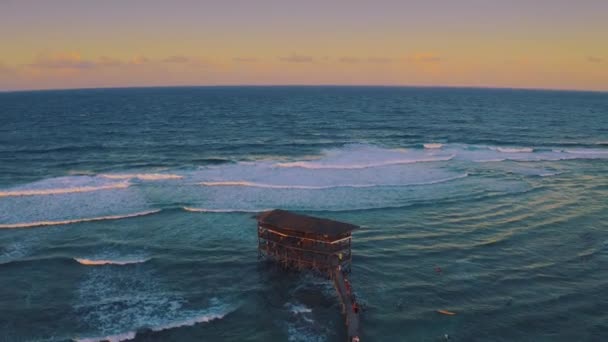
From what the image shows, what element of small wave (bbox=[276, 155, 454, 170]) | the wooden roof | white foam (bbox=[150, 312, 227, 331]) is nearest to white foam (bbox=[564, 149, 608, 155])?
small wave (bbox=[276, 155, 454, 170])

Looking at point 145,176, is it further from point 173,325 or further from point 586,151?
point 586,151

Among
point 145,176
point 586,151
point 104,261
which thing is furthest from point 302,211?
→ point 586,151

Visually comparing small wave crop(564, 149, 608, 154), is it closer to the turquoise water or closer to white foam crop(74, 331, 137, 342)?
the turquoise water

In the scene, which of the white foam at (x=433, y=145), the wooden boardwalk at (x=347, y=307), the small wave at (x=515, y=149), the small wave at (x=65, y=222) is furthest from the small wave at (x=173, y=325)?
the small wave at (x=515, y=149)

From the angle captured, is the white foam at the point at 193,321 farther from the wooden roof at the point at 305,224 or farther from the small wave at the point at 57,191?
the small wave at the point at 57,191

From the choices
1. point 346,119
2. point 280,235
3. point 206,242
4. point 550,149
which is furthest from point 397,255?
point 346,119

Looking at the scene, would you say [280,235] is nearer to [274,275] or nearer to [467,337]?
[274,275]

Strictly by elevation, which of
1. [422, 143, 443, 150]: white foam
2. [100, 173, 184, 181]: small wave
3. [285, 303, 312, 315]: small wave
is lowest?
[285, 303, 312, 315]: small wave
